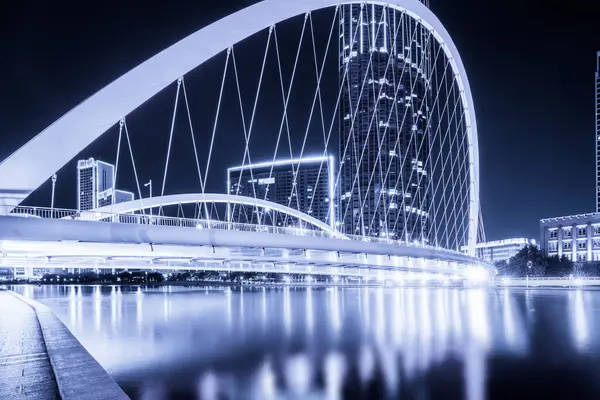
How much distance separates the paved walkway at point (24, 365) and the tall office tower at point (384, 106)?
24402 millimetres

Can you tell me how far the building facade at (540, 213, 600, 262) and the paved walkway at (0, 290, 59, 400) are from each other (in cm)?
7755

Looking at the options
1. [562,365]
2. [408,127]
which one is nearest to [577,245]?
[408,127]

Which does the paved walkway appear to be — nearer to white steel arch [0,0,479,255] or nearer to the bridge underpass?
Answer: the bridge underpass

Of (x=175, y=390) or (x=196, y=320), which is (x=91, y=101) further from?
(x=196, y=320)

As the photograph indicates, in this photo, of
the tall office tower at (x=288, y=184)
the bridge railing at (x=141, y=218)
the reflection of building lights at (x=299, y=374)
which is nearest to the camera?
the reflection of building lights at (x=299, y=374)

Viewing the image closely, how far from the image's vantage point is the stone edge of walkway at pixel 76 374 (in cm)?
688

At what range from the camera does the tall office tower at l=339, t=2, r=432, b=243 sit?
41.7 meters

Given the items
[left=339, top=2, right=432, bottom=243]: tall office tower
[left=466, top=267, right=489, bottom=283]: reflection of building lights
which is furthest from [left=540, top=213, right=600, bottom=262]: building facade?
[left=466, top=267, right=489, bottom=283]: reflection of building lights

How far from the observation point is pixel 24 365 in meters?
Answer: 8.94

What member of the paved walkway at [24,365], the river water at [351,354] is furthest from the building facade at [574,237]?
the paved walkway at [24,365]

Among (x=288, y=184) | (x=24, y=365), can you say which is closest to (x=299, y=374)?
(x=24, y=365)

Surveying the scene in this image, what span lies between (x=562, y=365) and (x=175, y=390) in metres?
10.7

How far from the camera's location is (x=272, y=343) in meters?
19.9

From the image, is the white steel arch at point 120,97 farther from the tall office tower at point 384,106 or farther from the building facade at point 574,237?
the building facade at point 574,237
